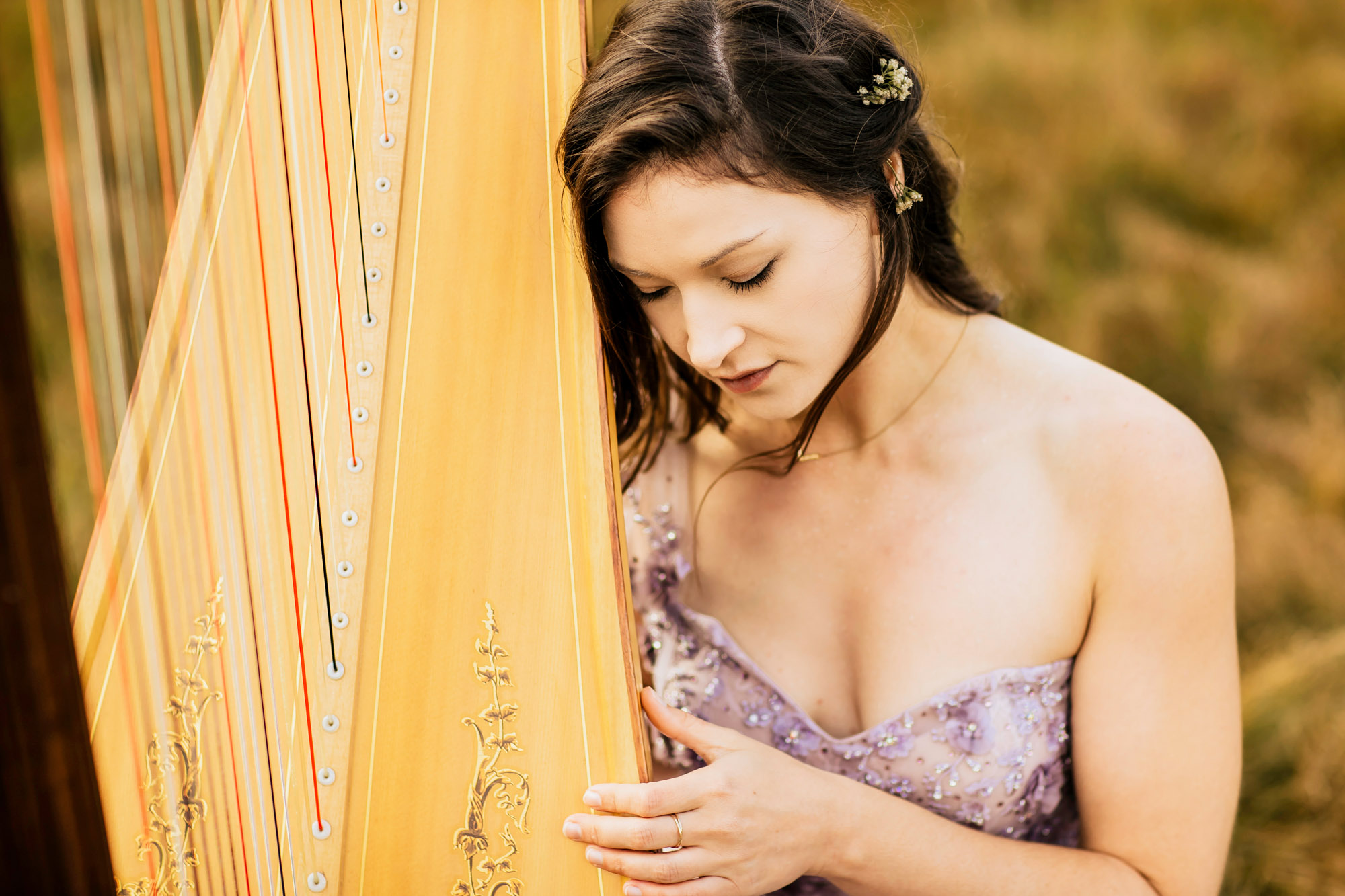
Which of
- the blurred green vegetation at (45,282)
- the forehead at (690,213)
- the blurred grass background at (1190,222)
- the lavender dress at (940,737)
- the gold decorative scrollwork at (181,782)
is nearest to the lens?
the gold decorative scrollwork at (181,782)

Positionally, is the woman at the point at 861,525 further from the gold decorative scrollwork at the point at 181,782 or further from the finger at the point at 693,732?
the gold decorative scrollwork at the point at 181,782

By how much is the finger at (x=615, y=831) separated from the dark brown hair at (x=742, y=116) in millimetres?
404

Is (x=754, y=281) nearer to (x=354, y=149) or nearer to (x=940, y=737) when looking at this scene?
(x=354, y=149)

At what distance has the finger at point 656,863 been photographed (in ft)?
2.43

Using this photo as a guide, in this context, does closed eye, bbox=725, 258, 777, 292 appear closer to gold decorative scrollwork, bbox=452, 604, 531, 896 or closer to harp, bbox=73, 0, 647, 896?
harp, bbox=73, 0, 647, 896

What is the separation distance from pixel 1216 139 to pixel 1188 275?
32 centimetres

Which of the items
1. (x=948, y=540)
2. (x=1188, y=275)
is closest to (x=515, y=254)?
(x=948, y=540)

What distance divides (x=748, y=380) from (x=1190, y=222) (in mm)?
1946

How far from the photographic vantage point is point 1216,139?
236cm

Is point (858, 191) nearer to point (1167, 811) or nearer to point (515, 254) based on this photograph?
point (515, 254)

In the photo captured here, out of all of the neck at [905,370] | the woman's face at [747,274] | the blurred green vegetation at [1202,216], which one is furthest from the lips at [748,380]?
the blurred green vegetation at [1202,216]

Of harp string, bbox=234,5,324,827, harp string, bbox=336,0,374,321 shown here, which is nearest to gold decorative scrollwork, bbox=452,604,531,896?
harp string, bbox=234,5,324,827

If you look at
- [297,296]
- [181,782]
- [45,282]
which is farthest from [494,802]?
[45,282]

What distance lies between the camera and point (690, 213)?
0.81 metres
